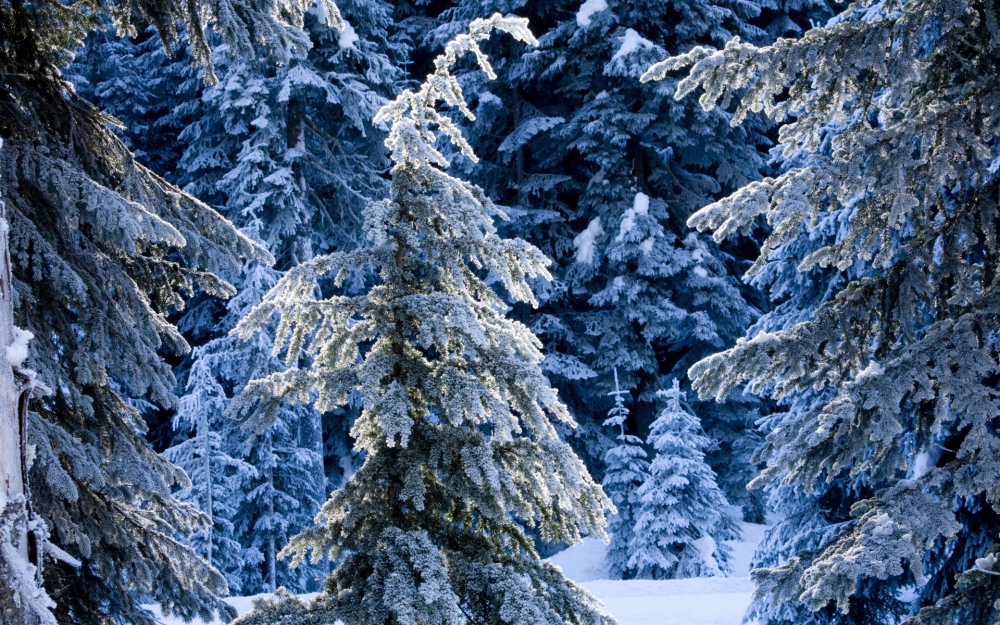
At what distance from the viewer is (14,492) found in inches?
107

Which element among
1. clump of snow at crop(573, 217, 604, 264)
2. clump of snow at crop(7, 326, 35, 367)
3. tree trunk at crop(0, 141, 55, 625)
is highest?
clump of snow at crop(573, 217, 604, 264)

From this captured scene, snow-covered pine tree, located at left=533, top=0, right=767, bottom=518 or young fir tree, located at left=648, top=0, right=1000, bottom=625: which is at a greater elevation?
snow-covered pine tree, located at left=533, top=0, right=767, bottom=518

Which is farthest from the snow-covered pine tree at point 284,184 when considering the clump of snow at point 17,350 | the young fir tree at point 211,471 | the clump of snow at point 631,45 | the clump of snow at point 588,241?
the clump of snow at point 17,350

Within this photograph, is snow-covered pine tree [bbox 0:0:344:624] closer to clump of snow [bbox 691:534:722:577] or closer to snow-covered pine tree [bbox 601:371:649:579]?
clump of snow [bbox 691:534:722:577]

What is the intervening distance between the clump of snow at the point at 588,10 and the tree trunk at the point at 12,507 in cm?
1640

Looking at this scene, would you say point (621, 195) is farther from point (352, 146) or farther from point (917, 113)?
point (917, 113)

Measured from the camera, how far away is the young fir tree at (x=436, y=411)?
3.79 metres

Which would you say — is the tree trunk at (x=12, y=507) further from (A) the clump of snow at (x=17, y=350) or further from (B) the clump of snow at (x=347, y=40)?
(B) the clump of snow at (x=347, y=40)

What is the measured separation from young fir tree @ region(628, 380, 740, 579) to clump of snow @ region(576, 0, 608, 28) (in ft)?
28.3

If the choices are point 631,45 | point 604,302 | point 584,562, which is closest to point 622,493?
point 584,562

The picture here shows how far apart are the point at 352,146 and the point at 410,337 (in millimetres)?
13797

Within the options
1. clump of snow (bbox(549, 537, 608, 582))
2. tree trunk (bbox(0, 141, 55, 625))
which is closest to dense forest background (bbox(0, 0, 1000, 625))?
tree trunk (bbox(0, 141, 55, 625))

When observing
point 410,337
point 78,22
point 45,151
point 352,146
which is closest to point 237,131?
point 352,146

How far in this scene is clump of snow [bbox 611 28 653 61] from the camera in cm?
1689
